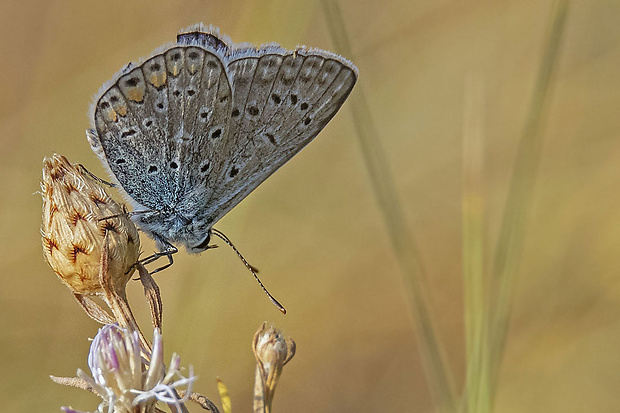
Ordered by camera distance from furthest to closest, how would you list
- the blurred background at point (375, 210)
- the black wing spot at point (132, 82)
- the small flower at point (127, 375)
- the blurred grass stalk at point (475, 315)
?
the blurred background at point (375, 210), the black wing spot at point (132, 82), the blurred grass stalk at point (475, 315), the small flower at point (127, 375)

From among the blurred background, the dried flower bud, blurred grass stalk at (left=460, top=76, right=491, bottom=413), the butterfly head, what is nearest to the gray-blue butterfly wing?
the butterfly head

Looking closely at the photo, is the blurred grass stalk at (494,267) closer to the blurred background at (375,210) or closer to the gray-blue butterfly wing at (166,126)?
the blurred background at (375,210)

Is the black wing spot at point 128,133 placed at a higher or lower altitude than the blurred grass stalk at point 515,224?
higher

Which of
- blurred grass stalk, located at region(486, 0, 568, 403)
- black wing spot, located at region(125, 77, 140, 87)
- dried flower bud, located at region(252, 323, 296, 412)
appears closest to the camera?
dried flower bud, located at region(252, 323, 296, 412)

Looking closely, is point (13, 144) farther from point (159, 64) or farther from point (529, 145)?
point (529, 145)

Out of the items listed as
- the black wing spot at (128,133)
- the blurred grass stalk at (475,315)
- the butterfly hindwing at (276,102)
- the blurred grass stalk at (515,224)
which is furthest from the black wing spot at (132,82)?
the blurred grass stalk at (515,224)

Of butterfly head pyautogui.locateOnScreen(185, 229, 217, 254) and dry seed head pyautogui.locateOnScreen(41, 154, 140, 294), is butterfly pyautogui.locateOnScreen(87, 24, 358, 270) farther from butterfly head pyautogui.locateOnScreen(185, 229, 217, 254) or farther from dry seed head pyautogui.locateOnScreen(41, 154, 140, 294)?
dry seed head pyautogui.locateOnScreen(41, 154, 140, 294)

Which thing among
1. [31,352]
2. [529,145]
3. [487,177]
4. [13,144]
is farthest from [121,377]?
Result: [487,177]
